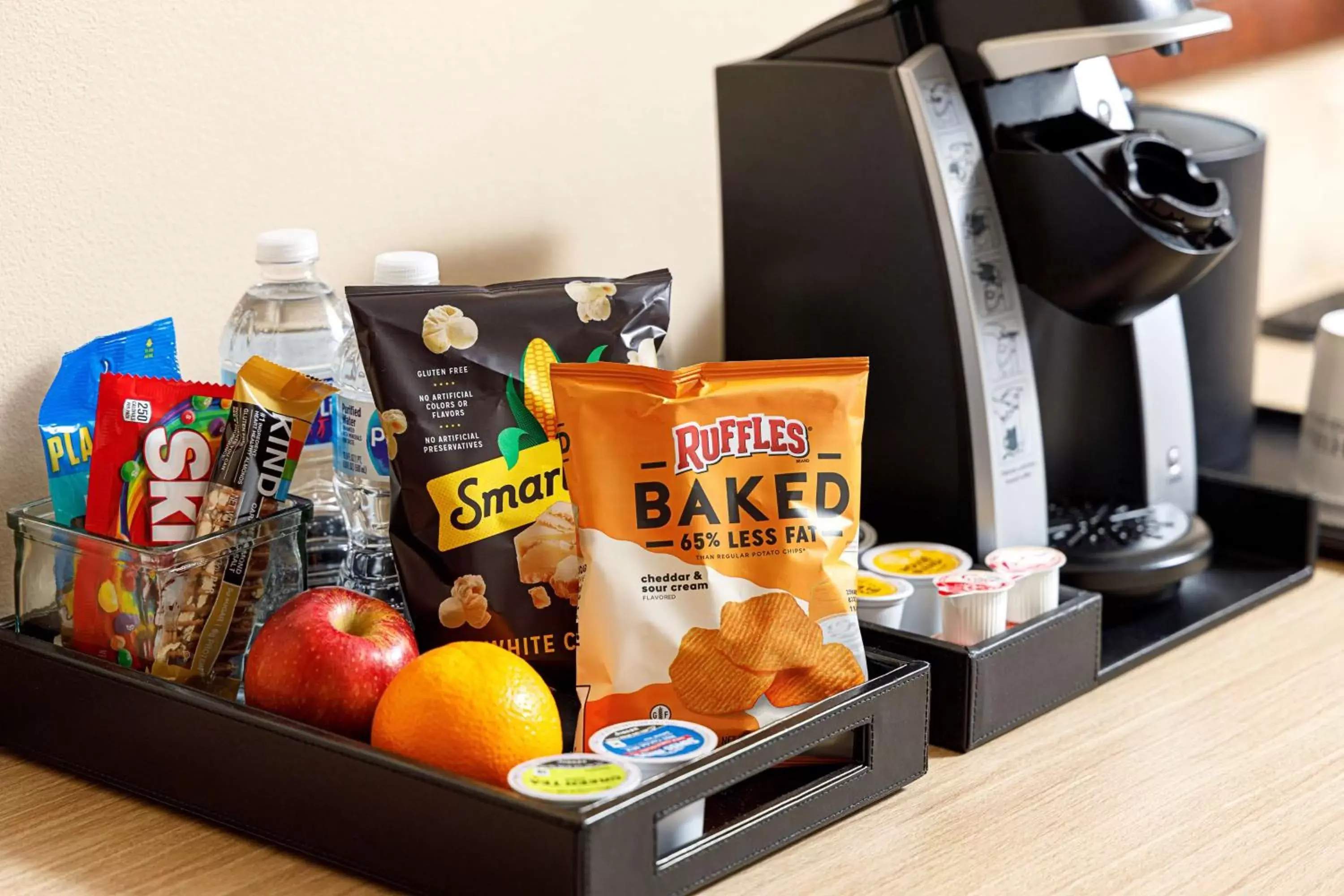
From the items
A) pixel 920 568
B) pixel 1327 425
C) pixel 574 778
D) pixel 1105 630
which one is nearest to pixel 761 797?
pixel 574 778

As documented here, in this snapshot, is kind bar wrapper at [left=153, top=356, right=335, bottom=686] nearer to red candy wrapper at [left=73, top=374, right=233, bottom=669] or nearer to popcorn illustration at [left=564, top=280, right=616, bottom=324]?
red candy wrapper at [left=73, top=374, right=233, bottom=669]

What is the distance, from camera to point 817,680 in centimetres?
82

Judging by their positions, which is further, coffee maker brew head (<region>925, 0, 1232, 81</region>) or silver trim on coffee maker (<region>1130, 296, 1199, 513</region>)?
silver trim on coffee maker (<region>1130, 296, 1199, 513</region>)

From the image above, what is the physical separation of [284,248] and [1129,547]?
603 millimetres

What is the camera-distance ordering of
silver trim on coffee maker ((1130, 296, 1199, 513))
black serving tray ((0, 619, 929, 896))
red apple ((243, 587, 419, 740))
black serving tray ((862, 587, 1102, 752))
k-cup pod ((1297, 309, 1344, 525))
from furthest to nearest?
k-cup pod ((1297, 309, 1344, 525)) → silver trim on coffee maker ((1130, 296, 1199, 513)) → black serving tray ((862, 587, 1102, 752)) → red apple ((243, 587, 419, 740)) → black serving tray ((0, 619, 929, 896))

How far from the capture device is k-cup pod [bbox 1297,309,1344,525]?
1234 mm

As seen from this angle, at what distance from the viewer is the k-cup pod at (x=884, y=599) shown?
95 centimetres

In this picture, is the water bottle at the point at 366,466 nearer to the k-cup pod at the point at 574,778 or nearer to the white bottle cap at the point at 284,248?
the white bottle cap at the point at 284,248

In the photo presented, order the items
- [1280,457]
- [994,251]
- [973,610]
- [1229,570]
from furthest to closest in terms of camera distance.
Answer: [1280,457]
[1229,570]
[994,251]
[973,610]

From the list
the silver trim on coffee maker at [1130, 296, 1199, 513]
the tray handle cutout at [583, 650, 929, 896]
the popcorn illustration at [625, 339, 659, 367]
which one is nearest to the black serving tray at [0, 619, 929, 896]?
the tray handle cutout at [583, 650, 929, 896]

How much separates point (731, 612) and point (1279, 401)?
957 millimetres

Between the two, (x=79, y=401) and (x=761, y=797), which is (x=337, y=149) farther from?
(x=761, y=797)

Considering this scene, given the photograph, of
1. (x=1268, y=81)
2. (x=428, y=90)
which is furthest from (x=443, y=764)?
(x=1268, y=81)

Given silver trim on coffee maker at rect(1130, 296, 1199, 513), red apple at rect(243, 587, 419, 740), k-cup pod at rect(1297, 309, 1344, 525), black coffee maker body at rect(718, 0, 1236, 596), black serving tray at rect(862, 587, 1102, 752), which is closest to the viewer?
red apple at rect(243, 587, 419, 740)
